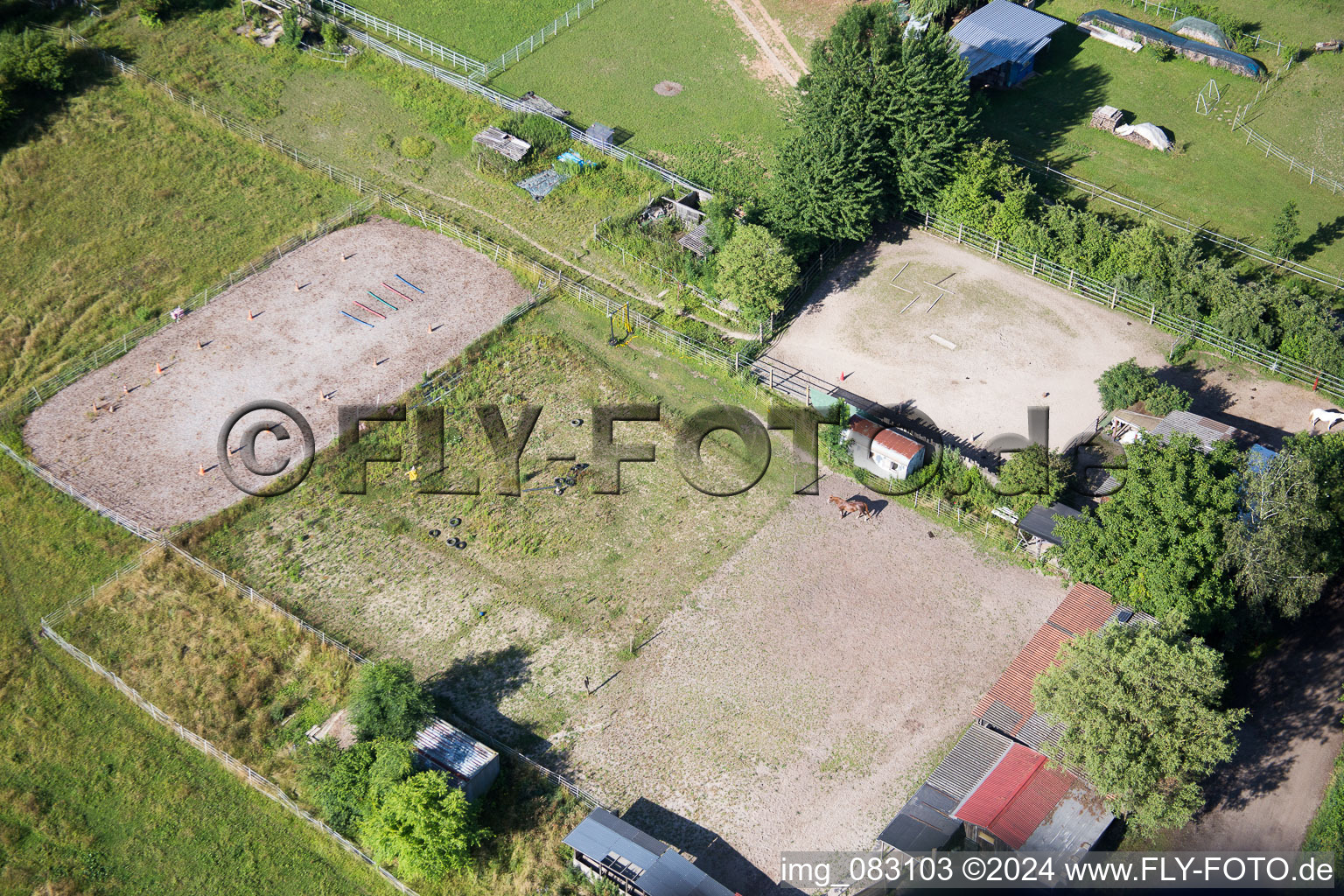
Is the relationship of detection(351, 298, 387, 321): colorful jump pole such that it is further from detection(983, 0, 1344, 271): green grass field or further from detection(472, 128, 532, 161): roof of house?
detection(983, 0, 1344, 271): green grass field

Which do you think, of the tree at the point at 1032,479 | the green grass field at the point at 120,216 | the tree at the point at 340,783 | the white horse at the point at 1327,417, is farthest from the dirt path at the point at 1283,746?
the green grass field at the point at 120,216

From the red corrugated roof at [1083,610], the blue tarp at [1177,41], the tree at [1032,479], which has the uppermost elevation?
the blue tarp at [1177,41]

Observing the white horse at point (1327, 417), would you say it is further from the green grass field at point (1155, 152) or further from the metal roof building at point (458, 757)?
the metal roof building at point (458, 757)

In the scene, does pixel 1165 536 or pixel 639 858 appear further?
pixel 1165 536

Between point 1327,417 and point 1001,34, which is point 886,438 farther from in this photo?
point 1001,34

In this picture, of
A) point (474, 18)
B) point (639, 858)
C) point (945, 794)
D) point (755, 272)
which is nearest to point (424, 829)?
point (639, 858)

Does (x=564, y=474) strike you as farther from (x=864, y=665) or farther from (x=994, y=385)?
(x=994, y=385)
